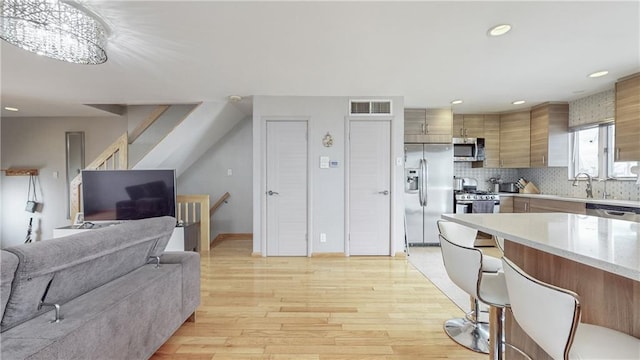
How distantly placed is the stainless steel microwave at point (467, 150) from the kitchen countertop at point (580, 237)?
3.25 m

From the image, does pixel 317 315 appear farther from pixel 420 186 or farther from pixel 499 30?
pixel 420 186

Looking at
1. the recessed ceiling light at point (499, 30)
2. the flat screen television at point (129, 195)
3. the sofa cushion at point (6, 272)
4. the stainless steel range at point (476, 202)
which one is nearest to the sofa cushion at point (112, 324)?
the sofa cushion at point (6, 272)

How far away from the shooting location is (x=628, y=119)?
10.2 ft

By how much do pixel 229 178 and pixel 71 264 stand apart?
4.46 m

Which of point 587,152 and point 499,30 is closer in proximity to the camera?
point 499,30

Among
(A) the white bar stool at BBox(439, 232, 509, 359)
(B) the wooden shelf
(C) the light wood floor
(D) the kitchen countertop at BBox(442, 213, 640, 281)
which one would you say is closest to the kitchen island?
(D) the kitchen countertop at BBox(442, 213, 640, 281)

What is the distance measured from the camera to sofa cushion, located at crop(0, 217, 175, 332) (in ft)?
3.44

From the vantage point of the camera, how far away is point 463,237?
6.91 feet

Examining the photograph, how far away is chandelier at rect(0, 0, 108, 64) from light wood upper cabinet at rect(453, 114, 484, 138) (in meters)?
5.20

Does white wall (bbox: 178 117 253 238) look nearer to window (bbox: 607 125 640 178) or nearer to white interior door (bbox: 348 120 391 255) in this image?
white interior door (bbox: 348 120 391 255)

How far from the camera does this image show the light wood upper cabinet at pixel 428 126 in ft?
15.1

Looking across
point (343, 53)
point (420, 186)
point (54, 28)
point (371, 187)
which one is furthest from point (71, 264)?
point (420, 186)

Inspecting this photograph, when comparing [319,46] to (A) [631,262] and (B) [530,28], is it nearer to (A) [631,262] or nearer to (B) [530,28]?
(B) [530,28]

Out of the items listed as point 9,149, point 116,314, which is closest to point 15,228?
point 9,149
